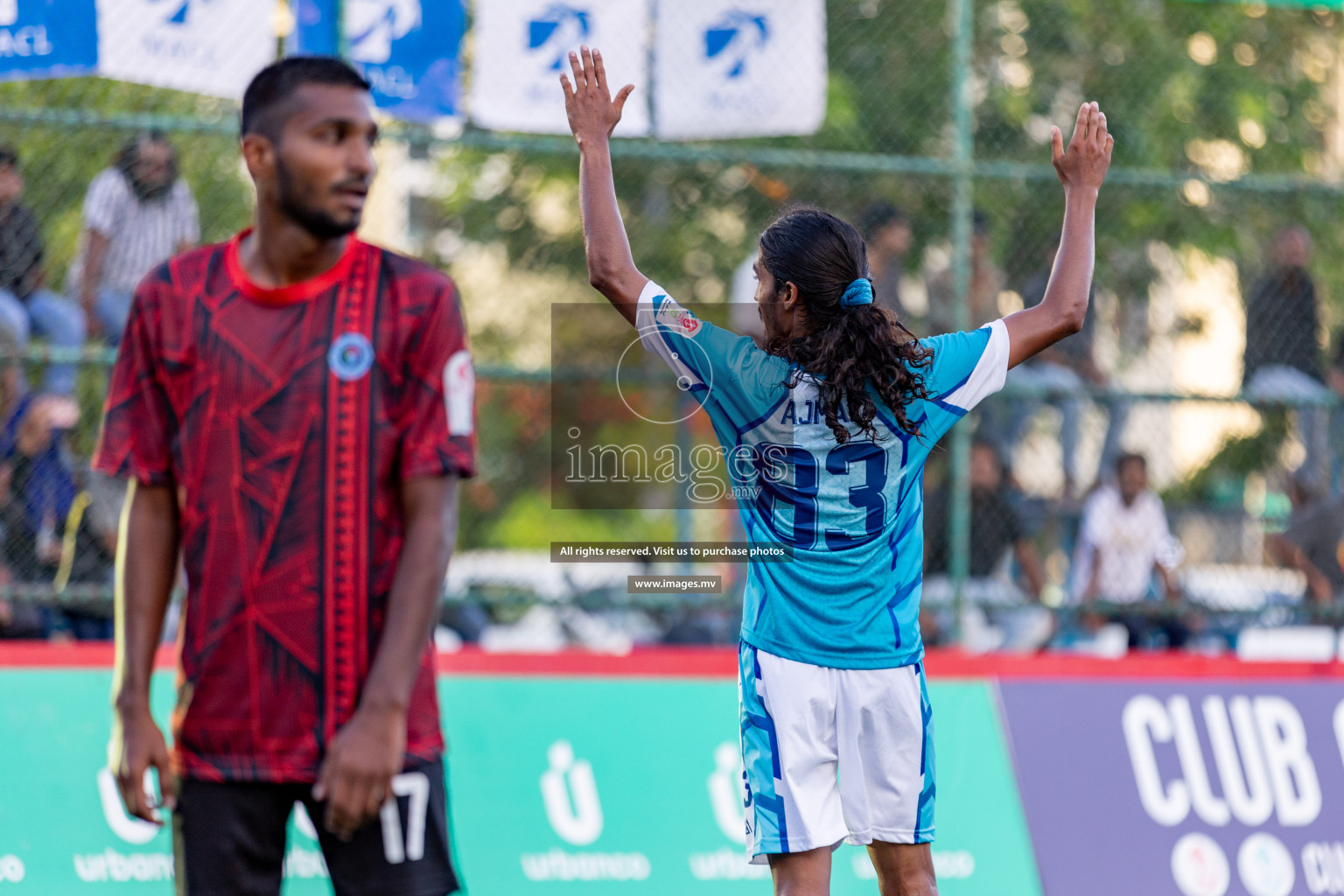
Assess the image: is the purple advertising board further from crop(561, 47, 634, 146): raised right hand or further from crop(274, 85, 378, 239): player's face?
crop(274, 85, 378, 239): player's face

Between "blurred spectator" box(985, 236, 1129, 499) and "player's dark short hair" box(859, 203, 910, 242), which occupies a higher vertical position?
"player's dark short hair" box(859, 203, 910, 242)

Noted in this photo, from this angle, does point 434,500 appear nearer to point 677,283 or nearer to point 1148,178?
point 1148,178

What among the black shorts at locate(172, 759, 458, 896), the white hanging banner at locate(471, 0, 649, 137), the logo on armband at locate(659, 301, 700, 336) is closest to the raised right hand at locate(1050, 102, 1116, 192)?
the logo on armband at locate(659, 301, 700, 336)

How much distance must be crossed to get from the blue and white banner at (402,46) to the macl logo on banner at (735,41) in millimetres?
1169

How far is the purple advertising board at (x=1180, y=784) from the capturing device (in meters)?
5.39

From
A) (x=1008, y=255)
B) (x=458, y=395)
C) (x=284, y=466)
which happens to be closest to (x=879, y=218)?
(x=1008, y=255)

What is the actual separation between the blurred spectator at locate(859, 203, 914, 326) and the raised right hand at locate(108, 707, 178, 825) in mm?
5480

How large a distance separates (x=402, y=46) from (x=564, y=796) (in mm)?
3288

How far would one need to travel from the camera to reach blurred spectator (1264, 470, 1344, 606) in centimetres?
718

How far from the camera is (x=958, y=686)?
568cm

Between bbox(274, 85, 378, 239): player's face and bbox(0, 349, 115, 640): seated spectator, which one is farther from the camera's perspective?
bbox(0, 349, 115, 640): seated spectator

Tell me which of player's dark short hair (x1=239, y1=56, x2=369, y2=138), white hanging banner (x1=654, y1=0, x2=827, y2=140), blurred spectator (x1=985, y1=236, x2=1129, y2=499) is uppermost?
white hanging banner (x1=654, y1=0, x2=827, y2=140)

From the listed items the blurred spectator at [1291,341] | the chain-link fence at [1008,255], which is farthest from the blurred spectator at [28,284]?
the blurred spectator at [1291,341]

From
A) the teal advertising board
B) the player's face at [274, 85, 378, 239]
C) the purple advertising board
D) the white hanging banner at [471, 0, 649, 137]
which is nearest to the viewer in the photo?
the player's face at [274, 85, 378, 239]
